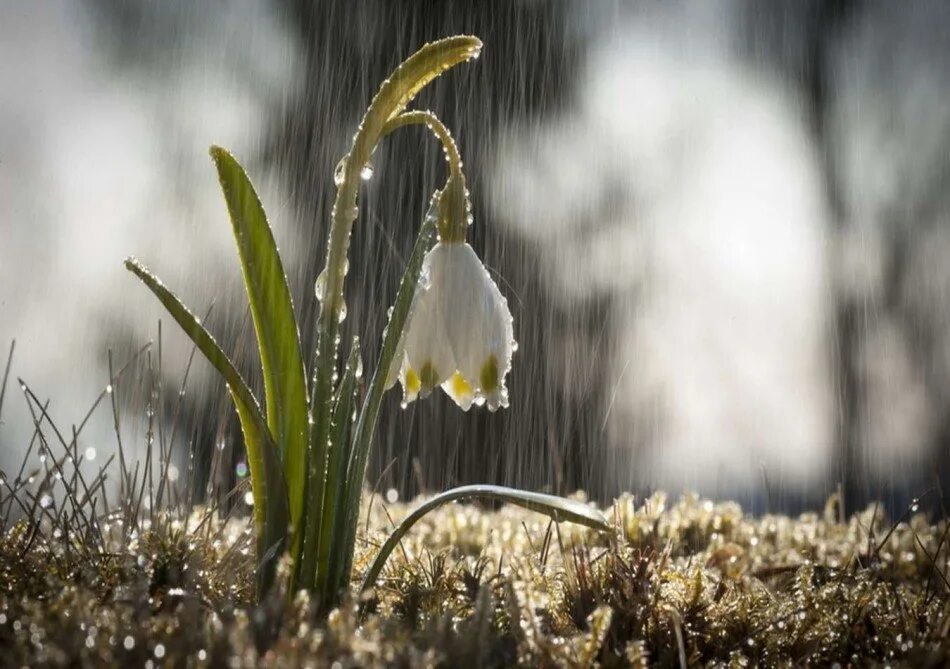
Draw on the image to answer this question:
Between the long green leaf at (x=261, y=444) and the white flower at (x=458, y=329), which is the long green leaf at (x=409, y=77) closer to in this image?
the white flower at (x=458, y=329)

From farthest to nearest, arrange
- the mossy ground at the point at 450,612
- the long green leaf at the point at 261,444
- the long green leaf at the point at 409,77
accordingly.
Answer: the long green leaf at the point at 409,77 → the long green leaf at the point at 261,444 → the mossy ground at the point at 450,612

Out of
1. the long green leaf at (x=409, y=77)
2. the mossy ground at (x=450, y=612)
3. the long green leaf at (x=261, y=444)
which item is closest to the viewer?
the mossy ground at (x=450, y=612)

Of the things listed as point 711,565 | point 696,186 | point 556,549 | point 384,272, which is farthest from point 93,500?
point 696,186

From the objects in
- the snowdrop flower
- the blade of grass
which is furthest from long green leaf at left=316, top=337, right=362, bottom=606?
the snowdrop flower

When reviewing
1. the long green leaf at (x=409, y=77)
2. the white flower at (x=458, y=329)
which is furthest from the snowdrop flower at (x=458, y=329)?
the long green leaf at (x=409, y=77)

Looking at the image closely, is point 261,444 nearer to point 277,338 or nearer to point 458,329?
point 277,338

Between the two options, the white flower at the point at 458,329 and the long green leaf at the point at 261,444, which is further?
the white flower at the point at 458,329

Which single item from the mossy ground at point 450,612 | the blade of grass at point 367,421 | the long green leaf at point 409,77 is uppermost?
the long green leaf at point 409,77

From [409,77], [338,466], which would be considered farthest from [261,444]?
[409,77]
